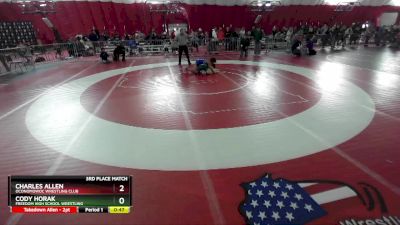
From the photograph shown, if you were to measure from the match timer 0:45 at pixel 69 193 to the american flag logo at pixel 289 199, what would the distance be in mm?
1326

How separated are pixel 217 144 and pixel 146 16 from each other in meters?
20.4

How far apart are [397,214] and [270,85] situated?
5.93 metres

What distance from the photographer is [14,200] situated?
250 cm

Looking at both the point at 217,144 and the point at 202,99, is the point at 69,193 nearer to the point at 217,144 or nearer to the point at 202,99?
the point at 217,144

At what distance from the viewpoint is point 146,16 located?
73.9ft

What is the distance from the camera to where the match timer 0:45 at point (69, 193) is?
2449 millimetres

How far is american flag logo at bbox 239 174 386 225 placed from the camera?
286 cm

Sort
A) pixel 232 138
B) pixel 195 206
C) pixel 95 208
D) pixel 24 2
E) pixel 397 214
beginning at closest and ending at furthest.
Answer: pixel 95 208 < pixel 397 214 < pixel 195 206 < pixel 232 138 < pixel 24 2

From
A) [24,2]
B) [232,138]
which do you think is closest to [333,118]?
[232,138]

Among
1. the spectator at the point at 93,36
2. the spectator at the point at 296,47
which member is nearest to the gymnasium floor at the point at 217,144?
the spectator at the point at 296,47

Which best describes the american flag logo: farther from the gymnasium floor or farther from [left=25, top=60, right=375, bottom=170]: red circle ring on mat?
[left=25, top=60, right=375, bottom=170]: red circle ring on mat

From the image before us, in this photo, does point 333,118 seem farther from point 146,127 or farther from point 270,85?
point 146,127

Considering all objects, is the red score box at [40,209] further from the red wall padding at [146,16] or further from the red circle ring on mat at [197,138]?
the red wall padding at [146,16]

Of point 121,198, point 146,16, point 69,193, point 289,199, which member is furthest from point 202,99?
point 146,16
